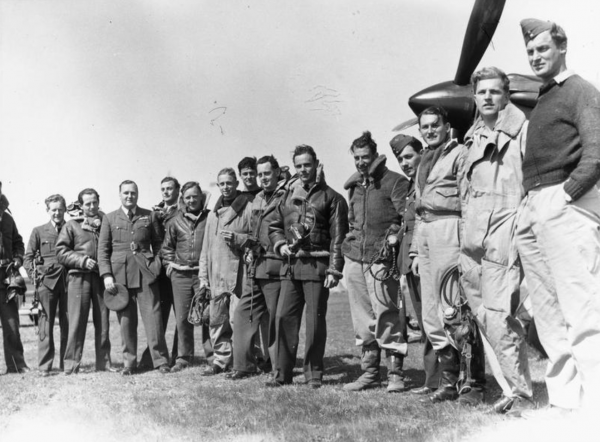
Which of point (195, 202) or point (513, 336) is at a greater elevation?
point (195, 202)

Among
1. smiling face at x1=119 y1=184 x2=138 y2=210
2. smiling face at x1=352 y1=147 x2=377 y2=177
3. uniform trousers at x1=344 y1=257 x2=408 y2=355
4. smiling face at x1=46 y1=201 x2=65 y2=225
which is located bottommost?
uniform trousers at x1=344 y1=257 x2=408 y2=355

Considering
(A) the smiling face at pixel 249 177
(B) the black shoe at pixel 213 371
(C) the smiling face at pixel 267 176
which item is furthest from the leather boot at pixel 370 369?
(A) the smiling face at pixel 249 177

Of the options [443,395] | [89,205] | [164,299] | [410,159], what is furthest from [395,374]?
[89,205]

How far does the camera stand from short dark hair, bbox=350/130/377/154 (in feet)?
22.1

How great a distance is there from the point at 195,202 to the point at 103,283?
1782 millimetres

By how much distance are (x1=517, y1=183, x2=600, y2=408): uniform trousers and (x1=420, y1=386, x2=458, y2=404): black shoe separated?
5.14 feet

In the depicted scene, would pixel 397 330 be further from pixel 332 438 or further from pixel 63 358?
pixel 63 358

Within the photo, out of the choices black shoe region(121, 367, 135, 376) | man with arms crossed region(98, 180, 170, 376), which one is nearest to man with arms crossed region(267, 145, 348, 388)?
man with arms crossed region(98, 180, 170, 376)

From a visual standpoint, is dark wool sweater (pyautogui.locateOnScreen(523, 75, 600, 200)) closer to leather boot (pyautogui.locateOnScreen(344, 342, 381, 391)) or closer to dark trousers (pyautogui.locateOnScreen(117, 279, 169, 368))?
leather boot (pyautogui.locateOnScreen(344, 342, 381, 391))

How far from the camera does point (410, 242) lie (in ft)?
20.3

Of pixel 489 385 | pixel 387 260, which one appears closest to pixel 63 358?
pixel 387 260

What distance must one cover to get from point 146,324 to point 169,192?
198cm

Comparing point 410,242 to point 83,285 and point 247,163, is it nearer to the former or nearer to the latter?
point 247,163

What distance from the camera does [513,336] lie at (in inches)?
185
